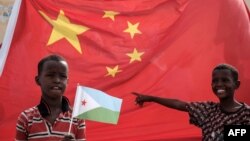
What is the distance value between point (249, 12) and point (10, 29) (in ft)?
5.90

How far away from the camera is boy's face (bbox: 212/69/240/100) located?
2777 millimetres

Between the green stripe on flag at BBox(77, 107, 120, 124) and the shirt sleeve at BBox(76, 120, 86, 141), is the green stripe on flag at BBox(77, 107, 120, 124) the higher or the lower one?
the higher one

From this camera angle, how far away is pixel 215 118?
274 centimetres

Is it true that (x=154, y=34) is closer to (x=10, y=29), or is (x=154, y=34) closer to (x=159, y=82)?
(x=159, y=82)

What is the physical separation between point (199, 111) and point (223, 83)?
0.21 metres

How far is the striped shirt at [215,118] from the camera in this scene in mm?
2686

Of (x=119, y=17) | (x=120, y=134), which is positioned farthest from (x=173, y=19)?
(x=120, y=134)

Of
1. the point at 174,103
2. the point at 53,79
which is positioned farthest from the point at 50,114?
the point at 174,103

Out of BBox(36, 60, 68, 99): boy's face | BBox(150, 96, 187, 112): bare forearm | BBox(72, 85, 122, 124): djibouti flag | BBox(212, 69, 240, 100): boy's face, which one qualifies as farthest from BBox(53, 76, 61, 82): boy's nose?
BBox(212, 69, 240, 100): boy's face

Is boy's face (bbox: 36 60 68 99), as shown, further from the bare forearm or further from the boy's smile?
the boy's smile

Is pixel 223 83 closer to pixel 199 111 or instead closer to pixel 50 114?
pixel 199 111

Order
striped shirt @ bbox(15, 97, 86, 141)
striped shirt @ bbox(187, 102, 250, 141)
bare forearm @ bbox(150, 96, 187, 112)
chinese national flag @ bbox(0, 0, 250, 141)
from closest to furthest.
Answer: striped shirt @ bbox(15, 97, 86, 141), striped shirt @ bbox(187, 102, 250, 141), bare forearm @ bbox(150, 96, 187, 112), chinese national flag @ bbox(0, 0, 250, 141)

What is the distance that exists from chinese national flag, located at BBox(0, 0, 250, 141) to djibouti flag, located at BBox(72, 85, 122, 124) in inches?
39.4

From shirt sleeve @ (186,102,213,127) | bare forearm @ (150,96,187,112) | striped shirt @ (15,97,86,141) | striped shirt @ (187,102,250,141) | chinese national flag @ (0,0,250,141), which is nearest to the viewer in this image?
striped shirt @ (15,97,86,141)
